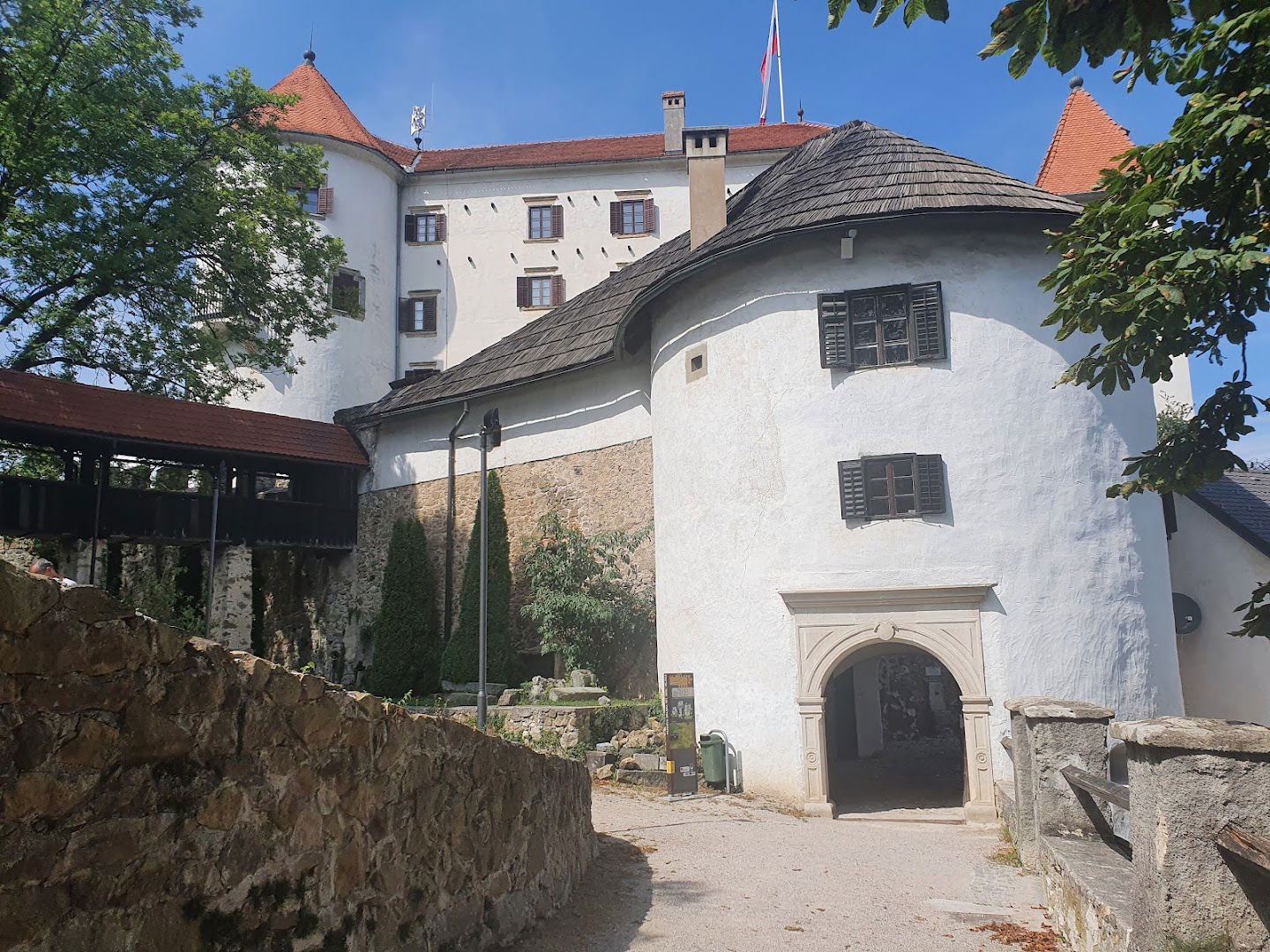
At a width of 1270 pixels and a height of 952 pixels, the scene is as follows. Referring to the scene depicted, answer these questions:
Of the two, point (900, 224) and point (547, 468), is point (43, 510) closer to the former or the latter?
point (547, 468)

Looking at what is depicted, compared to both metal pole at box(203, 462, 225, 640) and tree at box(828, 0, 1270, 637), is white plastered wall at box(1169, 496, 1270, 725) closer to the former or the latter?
tree at box(828, 0, 1270, 637)

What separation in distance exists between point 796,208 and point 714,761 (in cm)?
796

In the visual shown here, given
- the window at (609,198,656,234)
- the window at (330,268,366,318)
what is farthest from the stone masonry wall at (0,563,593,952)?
the window at (609,198,656,234)

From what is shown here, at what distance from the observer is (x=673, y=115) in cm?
3322

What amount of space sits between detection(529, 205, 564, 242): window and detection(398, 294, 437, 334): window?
387 centimetres

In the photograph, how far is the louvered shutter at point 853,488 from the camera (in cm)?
1353

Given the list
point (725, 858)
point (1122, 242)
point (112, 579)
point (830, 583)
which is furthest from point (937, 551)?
point (112, 579)

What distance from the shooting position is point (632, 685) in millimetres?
17406

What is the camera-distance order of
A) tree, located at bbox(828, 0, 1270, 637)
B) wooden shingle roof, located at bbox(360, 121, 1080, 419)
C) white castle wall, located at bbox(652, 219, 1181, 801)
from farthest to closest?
wooden shingle roof, located at bbox(360, 121, 1080, 419) → white castle wall, located at bbox(652, 219, 1181, 801) → tree, located at bbox(828, 0, 1270, 637)

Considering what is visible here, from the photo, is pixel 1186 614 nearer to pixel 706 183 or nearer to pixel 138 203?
pixel 706 183

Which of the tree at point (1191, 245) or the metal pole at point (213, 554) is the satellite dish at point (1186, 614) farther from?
the metal pole at point (213, 554)

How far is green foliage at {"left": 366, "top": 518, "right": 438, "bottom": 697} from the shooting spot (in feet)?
67.2

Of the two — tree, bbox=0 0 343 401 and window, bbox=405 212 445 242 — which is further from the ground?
window, bbox=405 212 445 242

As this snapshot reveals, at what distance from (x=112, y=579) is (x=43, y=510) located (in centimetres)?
357
